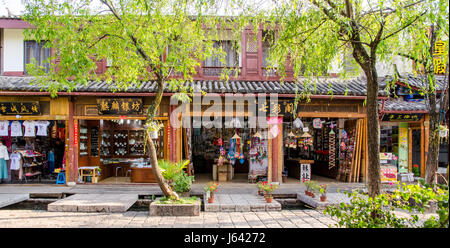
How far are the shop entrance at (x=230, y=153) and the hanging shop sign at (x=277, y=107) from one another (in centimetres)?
100

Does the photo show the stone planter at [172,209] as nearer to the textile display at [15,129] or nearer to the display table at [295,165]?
the display table at [295,165]

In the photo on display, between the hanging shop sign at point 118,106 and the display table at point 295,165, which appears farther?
the display table at point 295,165

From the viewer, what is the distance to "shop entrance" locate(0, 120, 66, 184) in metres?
11.6

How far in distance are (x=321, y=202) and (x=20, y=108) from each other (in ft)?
36.4

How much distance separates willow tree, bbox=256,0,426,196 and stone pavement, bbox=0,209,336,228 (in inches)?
117

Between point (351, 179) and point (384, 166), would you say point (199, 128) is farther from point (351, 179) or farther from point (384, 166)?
point (384, 166)

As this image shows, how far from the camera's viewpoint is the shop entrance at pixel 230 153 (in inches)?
488

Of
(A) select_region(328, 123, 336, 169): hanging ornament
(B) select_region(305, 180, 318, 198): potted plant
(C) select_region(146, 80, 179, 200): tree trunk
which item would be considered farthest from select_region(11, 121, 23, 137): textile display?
(A) select_region(328, 123, 336, 169): hanging ornament

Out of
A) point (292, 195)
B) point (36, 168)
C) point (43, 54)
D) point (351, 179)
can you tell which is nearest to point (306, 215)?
point (292, 195)

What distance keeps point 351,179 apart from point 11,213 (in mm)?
11911

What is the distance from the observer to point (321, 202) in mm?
8992

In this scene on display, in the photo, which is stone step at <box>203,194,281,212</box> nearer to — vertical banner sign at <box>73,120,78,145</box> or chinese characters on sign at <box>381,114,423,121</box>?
vertical banner sign at <box>73,120,78,145</box>

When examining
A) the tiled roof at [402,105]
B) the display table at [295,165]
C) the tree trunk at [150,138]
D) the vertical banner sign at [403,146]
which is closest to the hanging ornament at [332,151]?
the display table at [295,165]

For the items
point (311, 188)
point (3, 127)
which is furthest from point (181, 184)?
point (3, 127)
